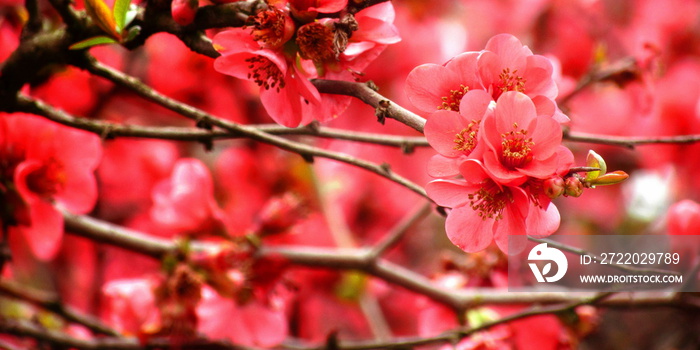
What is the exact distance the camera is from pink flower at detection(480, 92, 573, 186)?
1.36 ft

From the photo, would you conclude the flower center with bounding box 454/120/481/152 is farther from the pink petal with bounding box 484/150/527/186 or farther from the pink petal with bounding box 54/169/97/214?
the pink petal with bounding box 54/169/97/214

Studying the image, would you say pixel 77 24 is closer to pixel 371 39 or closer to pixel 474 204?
pixel 371 39

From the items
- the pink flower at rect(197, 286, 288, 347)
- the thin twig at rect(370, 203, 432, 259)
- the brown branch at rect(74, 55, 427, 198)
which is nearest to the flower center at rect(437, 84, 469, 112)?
the brown branch at rect(74, 55, 427, 198)

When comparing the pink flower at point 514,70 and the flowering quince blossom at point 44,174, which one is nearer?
the pink flower at point 514,70

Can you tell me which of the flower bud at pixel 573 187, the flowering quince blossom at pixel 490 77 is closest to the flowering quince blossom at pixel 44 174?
the flowering quince blossom at pixel 490 77

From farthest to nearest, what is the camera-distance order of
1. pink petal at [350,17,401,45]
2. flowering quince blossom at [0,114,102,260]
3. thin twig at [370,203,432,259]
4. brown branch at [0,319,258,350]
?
thin twig at [370,203,432,259]
brown branch at [0,319,258,350]
flowering quince blossom at [0,114,102,260]
pink petal at [350,17,401,45]

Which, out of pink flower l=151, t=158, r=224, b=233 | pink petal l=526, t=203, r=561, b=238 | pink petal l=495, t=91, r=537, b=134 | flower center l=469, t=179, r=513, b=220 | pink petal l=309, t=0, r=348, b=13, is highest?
pink flower l=151, t=158, r=224, b=233

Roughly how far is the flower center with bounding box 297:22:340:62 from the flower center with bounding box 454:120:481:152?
0.40 ft

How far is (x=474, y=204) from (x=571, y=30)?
1.15 meters

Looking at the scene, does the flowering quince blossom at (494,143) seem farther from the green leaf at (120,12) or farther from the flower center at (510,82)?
the green leaf at (120,12)

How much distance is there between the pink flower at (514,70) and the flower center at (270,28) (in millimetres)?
161

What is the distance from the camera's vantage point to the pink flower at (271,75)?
48cm

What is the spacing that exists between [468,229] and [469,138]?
7 cm

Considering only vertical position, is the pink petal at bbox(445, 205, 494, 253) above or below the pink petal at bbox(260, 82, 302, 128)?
below
